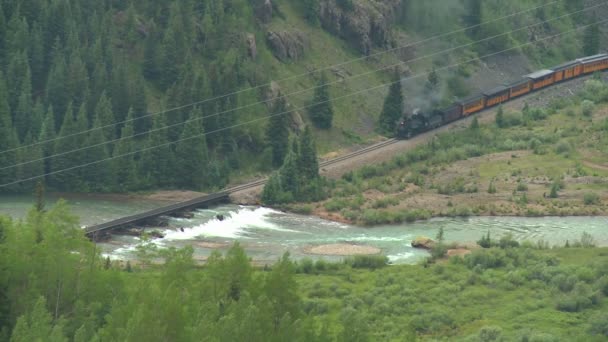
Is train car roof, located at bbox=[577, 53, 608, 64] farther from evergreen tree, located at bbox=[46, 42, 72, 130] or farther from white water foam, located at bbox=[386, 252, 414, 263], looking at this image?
evergreen tree, located at bbox=[46, 42, 72, 130]

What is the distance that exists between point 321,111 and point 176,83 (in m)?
18.2

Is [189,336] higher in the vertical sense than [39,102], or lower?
lower

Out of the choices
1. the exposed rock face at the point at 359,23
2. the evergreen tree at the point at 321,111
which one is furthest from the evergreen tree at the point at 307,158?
the exposed rock face at the point at 359,23

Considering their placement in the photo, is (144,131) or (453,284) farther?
(144,131)

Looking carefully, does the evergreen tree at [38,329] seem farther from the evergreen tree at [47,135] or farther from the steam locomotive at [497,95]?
the steam locomotive at [497,95]

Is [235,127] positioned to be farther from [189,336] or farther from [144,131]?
[189,336]

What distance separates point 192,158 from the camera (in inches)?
5866

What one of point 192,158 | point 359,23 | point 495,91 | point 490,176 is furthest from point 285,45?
point 490,176

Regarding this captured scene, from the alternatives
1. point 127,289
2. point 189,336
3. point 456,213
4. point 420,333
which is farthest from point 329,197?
point 189,336

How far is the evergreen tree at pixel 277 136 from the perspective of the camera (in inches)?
6211

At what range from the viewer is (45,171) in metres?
146

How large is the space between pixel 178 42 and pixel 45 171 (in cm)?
2615

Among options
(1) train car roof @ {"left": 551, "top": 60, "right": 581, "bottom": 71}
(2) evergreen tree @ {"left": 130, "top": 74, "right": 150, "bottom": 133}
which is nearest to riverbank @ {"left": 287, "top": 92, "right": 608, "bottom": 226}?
(1) train car roof @ {"left": 551, "top": 60, "right": 581, "bottom": 71}

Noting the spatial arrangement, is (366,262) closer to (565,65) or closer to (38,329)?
(38,329)
